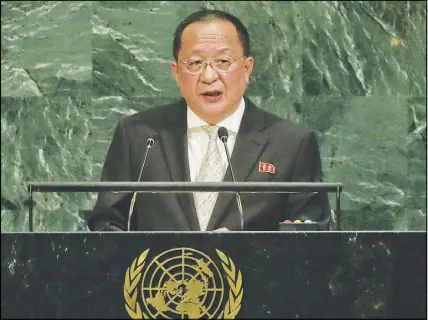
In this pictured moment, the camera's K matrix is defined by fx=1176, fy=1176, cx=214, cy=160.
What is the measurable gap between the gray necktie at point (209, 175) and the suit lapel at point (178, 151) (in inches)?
2.4

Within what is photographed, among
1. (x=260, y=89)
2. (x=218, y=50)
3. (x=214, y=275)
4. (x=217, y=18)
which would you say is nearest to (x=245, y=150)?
→ (x=218, y=50)

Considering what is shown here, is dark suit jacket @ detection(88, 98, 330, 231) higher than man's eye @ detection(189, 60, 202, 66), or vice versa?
man's eye @ detection(189, 60, 202, 66)

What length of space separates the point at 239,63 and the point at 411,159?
67.3 inches

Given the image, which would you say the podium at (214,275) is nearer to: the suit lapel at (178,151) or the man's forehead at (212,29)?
the suit lapel at (178,151)

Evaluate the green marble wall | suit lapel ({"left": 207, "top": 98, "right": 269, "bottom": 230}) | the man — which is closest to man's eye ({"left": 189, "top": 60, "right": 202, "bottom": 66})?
the man

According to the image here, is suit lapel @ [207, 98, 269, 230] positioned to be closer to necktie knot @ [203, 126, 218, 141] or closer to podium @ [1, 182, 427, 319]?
necktie knot @ [203, 126, 218, 141]

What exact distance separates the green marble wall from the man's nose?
42.7 inches

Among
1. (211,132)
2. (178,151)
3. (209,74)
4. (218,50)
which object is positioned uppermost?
(218,50)

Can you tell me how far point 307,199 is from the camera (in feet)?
22.1

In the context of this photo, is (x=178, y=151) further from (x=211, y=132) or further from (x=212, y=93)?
(x=212, y=93)

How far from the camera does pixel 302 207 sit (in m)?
6.73

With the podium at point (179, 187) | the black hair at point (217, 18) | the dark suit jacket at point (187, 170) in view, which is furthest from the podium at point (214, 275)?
the black hair at point (217, 18)

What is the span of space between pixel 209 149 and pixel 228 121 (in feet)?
0.86

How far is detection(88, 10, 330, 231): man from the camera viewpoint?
6.72 metres
